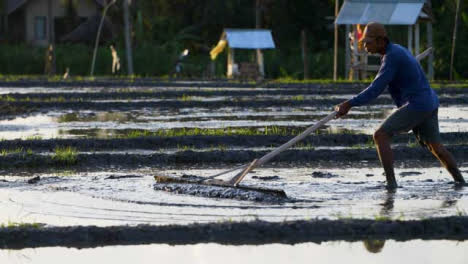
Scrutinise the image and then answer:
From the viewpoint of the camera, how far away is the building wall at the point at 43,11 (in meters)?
44.6

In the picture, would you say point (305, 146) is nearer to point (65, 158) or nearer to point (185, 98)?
point (65, 158)

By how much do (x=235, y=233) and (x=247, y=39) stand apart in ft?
100

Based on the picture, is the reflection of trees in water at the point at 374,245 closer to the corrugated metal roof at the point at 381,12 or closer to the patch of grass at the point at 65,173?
the patch of grass at the point at 65,173

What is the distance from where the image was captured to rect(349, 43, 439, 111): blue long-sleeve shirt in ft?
28.7

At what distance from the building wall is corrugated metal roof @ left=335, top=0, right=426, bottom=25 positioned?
1619 centimetres

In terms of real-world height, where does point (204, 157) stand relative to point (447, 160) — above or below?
below

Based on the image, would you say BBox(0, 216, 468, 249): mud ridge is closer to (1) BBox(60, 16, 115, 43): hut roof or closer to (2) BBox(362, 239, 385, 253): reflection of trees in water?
(2) BBox(362, 239, 385, 253): reflection of trees in water

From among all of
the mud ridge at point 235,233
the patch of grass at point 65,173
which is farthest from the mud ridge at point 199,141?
the mud ridge at point 235,233

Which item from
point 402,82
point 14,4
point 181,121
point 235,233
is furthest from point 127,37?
point 235,233

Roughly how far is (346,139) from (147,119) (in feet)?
17.5

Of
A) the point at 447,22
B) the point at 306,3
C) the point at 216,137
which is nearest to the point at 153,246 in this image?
the point at 216,137

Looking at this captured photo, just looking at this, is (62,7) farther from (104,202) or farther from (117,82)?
(104,202)

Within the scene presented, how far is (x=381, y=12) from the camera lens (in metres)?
30.4

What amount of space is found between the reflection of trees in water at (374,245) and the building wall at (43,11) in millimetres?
38408
